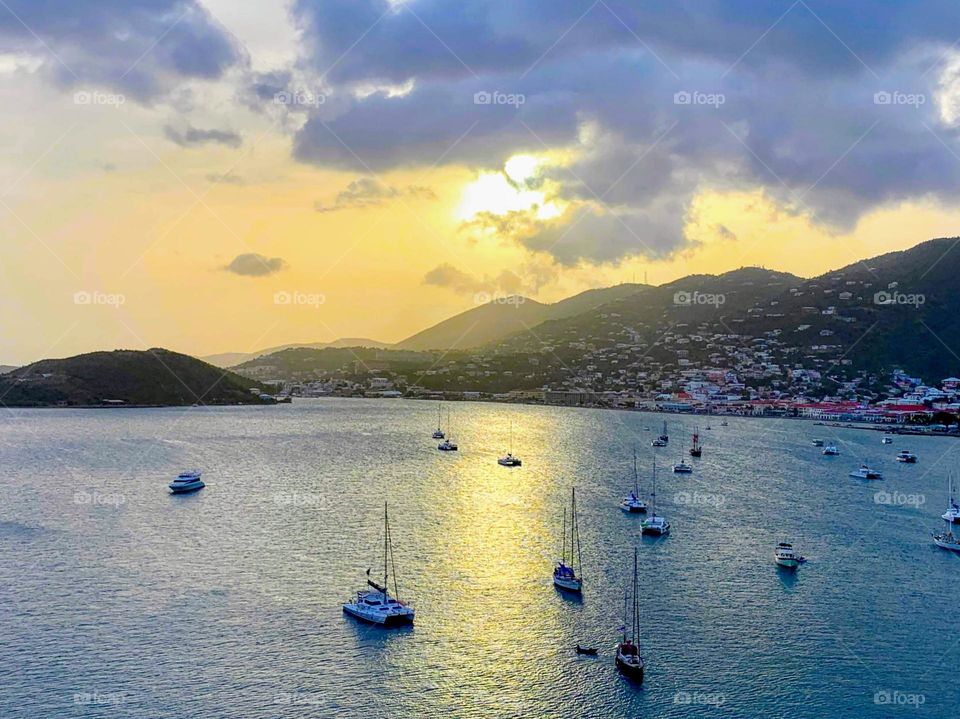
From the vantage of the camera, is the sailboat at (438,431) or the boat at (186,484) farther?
the sailboat at (438,431)

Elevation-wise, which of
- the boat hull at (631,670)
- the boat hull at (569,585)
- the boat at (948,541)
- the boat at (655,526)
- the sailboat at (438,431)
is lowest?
the boat hull at (631,670)

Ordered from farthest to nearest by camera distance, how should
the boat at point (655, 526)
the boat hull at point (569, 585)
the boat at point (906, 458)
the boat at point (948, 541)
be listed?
the boat at point (906, 458) → the boat at point (655, 526) → the boat at point (948, 541) → the boat hull at point (569, 585)

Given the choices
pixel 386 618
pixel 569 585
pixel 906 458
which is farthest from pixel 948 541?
pixel 906 458

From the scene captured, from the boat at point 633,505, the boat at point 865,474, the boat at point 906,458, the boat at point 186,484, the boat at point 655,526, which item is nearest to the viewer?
the boat at point 655,526

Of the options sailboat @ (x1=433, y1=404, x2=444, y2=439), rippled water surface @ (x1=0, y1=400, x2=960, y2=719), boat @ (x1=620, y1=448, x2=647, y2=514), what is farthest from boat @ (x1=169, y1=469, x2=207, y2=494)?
sailboat @ (x1=433, y1=404, x2=444, y2=439)

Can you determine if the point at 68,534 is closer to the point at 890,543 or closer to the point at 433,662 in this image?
the point at 433,662

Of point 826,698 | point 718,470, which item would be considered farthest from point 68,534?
point 718,470

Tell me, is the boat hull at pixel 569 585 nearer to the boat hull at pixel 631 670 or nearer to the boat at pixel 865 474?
the boat hull at pixel 631 670

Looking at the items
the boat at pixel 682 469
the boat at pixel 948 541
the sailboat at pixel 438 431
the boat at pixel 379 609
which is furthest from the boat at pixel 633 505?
the sailboat at pixel 438 431
